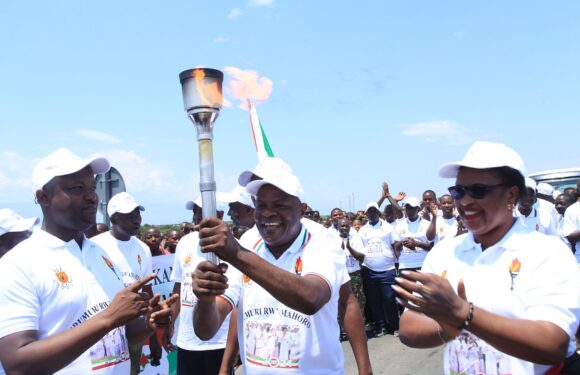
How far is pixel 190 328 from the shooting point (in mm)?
4777

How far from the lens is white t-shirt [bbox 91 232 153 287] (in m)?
5.10

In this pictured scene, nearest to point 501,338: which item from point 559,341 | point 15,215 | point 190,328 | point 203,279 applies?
point 559,341

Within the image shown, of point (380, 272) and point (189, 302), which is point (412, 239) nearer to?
point (380, 272)

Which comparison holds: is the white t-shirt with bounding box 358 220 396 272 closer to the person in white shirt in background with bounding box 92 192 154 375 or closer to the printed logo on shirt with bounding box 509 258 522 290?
the person in white shirt in background with bounding box 92 192 154 375

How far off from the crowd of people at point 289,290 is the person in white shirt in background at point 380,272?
6.03 metres

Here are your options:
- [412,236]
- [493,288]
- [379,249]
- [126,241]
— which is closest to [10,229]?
[126,241]

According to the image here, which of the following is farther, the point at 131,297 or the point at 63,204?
the point at 63,204

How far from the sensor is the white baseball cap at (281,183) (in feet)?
9.04

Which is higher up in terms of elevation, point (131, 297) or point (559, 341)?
point (131, 297)

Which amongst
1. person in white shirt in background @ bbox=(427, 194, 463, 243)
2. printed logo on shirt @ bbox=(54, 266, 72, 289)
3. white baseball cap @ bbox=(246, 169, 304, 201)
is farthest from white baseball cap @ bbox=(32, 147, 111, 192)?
person in white shirt in background @ bbox=(427, 194, 463, 243)

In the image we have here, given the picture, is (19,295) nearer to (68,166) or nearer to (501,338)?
(68,166)

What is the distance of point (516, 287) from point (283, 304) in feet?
3.72

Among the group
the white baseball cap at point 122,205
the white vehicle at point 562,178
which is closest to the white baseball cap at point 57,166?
the white baseball cap at point 122,205

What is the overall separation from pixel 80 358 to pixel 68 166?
1073 mm
